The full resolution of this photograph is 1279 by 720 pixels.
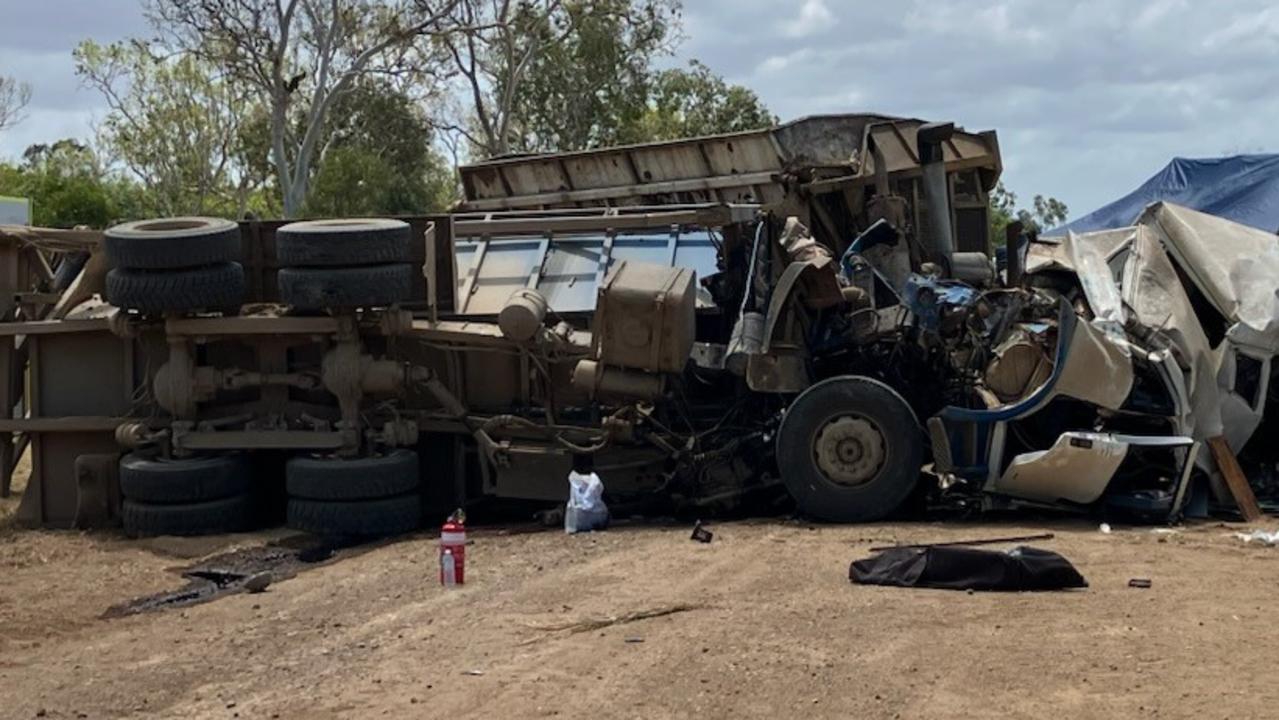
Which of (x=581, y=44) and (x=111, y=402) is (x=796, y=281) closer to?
(x=111, y=402)

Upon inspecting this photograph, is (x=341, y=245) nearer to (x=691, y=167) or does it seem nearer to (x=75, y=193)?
(x=691, y=167)

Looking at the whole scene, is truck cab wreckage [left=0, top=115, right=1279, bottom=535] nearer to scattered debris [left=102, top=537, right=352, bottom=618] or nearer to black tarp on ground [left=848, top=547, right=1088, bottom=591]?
scattered debris [left=102, top=537, right=352, bottom=618]

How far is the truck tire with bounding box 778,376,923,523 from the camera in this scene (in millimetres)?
10695

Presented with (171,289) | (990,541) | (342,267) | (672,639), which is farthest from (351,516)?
(672,639)

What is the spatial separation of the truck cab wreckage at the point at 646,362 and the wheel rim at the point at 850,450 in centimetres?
2

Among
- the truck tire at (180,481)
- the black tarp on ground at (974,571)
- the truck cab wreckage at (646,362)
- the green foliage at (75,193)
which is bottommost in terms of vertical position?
the black tarp on ground at (974,571)

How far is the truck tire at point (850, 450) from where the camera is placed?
1070 centimetres

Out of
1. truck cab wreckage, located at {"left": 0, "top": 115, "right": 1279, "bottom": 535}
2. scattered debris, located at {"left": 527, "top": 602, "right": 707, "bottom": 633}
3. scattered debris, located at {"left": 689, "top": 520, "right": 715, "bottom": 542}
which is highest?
truck cab wreckage, located at {"left": 0, "top": 115, "right": 1279, "bottom": 535}

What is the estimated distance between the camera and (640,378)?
1131 cm

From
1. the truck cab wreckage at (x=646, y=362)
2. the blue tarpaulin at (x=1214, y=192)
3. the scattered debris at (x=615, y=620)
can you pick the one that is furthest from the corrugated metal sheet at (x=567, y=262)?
the blue tarpaulin at (x=1214, y=192)

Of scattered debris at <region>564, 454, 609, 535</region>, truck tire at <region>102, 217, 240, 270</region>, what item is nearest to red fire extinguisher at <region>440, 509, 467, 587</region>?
scattered debris at <region>564, 454, 609, 535</region>

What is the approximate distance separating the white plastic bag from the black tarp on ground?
120 inches

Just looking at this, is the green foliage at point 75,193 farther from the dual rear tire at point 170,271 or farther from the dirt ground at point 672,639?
the dirt ground at point 672,639

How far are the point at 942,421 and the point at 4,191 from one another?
40.1 meters
